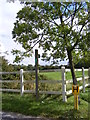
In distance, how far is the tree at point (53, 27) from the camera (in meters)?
6.18

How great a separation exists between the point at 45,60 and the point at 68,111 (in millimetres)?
2036

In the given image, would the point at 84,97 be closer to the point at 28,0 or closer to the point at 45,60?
the point at 45,60

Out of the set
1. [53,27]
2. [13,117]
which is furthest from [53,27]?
[13,117]

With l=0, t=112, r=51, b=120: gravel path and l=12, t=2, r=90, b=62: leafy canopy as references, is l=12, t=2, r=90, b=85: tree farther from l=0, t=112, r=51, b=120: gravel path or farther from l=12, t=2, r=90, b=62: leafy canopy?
l=0, t=112, r=51, b=120: gravel path

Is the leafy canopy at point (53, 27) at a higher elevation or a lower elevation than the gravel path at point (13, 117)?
higher

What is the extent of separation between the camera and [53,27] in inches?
247

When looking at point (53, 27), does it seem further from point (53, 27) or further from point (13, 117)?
point (13, 117)

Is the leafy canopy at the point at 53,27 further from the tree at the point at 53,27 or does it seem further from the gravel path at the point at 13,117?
the gravel path at the point at 13,117

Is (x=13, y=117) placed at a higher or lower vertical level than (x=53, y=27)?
lower

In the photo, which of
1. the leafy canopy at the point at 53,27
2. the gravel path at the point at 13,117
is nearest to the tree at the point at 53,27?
the leafy canopy at the point at 53,27

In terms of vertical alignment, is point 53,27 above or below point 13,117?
above

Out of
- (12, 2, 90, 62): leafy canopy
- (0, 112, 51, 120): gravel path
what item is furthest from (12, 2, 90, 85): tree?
(0, 112, 51, 120): gravel path

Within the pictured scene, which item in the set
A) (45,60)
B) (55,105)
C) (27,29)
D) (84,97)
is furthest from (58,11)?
(84,97)

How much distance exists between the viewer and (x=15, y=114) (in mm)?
5734
